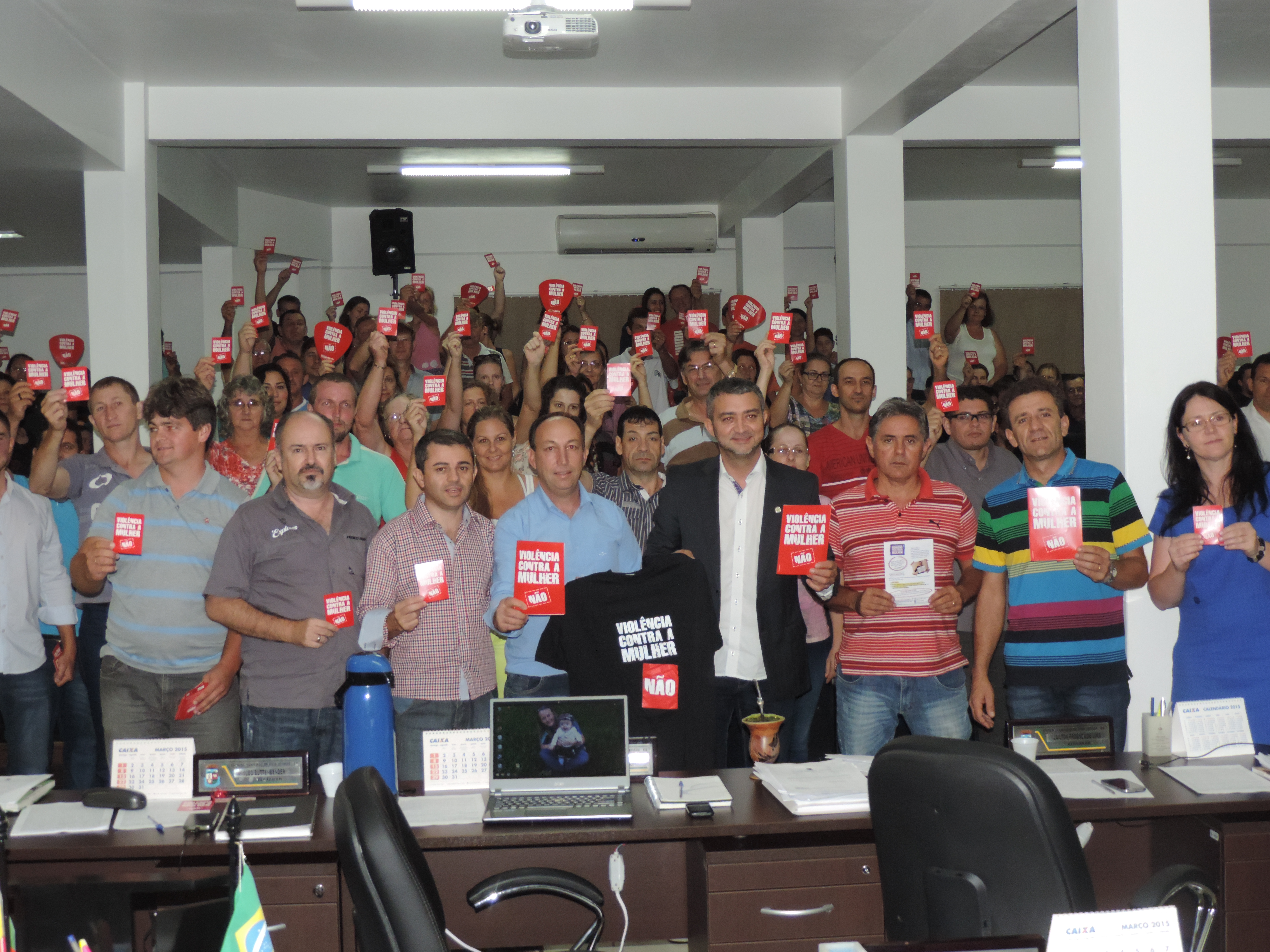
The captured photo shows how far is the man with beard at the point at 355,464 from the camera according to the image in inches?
161

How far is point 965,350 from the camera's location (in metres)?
9.88

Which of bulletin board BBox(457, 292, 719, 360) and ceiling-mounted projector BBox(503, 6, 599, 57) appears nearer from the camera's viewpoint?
ceiling-mounted projector BBox(503, 6, 599, 57)

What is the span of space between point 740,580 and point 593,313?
7304mm

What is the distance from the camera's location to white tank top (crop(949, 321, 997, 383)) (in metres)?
10.1

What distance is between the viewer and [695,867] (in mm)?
2631

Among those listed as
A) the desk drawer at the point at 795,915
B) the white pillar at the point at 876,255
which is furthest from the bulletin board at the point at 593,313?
the desk drawer at the point at 795,915

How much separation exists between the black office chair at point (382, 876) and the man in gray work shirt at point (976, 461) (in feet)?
10.0

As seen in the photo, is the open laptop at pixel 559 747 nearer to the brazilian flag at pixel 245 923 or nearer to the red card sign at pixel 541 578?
the red card sign at pixel 541 578

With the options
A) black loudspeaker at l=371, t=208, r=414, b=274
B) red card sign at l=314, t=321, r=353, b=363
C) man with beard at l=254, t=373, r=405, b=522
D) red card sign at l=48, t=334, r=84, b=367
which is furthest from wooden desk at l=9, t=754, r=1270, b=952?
black loudspeaker at l=371, t=208, r=414, b=274

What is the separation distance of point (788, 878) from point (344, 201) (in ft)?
28.5

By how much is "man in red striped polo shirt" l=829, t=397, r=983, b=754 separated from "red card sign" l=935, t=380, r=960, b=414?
3.43ft

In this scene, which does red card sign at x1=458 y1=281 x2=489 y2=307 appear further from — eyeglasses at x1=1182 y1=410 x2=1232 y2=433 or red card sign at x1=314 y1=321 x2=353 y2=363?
eyeglasses at x1=1182 y1=410 x2=1232 y2=433

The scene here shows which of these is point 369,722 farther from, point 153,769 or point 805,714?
point 805,714

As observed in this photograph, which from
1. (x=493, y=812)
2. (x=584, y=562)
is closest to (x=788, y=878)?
(x=493, y=812)
